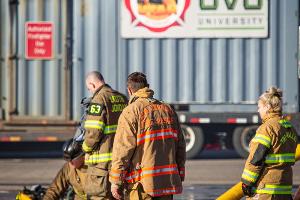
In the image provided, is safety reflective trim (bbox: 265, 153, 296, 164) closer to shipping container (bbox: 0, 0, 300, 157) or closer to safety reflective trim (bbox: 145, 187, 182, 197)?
safety reflective trim (bbox: 145, 187, 182, 197)

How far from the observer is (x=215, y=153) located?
842 inches

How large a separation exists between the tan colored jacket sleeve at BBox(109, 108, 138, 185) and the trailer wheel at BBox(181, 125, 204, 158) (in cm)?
1139

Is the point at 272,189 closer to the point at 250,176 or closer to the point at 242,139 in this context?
the point at 250,176

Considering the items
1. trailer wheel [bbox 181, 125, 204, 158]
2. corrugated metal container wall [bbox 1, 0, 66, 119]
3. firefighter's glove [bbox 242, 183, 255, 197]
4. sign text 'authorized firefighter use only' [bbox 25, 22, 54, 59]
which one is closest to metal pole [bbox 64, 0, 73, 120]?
corrugated metal container wall [bbox 1, 0, 66, 119]

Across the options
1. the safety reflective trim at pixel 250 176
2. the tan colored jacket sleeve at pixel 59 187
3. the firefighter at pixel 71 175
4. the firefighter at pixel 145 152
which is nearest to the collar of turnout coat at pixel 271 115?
the safety reflective trim at pixel 250 176

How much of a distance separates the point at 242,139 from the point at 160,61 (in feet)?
7.33

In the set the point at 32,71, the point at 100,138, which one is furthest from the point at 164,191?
the point at 32,71

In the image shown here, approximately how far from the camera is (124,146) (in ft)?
25.2

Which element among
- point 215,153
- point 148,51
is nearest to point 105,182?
point 148,51

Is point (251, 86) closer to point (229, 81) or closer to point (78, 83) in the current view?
point (229, 81)

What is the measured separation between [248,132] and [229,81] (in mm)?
1101

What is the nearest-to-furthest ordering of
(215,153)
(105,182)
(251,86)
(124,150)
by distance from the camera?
(124,150), (105,182), (251,86), (215,153)

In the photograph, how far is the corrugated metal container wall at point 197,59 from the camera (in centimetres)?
1889

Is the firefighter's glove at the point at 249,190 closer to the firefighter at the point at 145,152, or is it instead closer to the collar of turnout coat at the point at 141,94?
the firefighter at the point at 145,152
